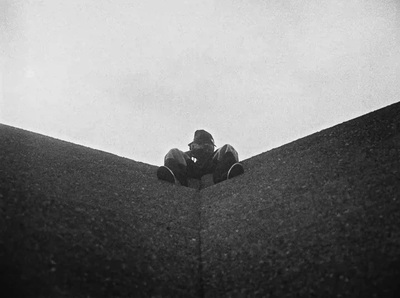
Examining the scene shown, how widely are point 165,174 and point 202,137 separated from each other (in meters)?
2.02

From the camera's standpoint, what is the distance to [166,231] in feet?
13.7

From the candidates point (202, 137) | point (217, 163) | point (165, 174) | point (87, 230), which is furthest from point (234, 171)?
point (87, 230)

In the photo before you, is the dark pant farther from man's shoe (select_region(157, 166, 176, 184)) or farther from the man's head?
the man's head

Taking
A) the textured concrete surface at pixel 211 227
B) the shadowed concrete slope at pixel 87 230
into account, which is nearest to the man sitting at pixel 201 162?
the textured concrete surface at pixel 211 227

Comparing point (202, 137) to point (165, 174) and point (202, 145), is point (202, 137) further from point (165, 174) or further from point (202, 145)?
point (165, 174)

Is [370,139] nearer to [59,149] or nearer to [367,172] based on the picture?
[367,172]

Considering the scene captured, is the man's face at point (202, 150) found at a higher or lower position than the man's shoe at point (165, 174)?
higher

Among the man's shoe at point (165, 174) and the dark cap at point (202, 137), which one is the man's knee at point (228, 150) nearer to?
the dark cap at point (202, 137)

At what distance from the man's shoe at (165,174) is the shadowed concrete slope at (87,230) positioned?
9.9 inches

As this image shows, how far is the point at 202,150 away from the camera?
25.1 feet

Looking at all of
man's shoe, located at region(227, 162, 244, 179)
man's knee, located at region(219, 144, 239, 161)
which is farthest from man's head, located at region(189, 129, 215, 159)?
man's shoe, located at region(227, 162, 244, 179)

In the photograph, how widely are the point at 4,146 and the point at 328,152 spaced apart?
213 inches

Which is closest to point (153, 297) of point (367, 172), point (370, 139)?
point (367, 172)

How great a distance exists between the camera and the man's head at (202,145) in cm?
766
